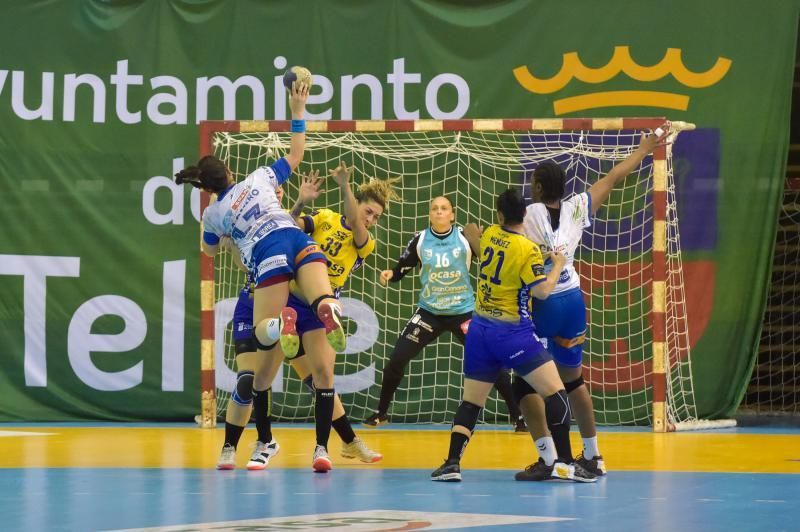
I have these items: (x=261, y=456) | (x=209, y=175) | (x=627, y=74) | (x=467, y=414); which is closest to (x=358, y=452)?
(x=261, y=456)

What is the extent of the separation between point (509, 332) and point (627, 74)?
6.19m

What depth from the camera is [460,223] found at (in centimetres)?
1421

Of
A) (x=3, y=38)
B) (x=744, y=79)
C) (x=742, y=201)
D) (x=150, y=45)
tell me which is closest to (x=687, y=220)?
(x=742, y=201)

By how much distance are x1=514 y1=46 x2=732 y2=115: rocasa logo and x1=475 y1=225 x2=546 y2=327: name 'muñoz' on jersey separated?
575 cm

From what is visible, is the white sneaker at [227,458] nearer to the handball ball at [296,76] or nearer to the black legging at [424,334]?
the handball ball at [296,76]

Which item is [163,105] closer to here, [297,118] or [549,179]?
[297,118]

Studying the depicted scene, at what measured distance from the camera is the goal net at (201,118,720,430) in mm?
13828

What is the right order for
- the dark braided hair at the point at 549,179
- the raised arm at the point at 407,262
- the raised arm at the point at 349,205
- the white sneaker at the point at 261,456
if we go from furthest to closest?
the raised arm at the point at 407,262 < the raised arm at the point at 349,205 < the white sneaker at the point at 261,456 < the dark braided hair at the point at 549,179

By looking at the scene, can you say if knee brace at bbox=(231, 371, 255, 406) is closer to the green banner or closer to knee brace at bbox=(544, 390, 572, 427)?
knee brace at bbox=(544, 390, 572, 427)

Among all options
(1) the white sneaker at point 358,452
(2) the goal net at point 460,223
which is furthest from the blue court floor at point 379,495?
(2) the goal net at point 460,223

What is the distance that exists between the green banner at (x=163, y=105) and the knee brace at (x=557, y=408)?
5716 millimetres

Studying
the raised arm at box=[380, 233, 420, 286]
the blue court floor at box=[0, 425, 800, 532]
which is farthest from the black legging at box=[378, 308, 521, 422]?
the blue court floor at box=[0, 425, 800, 532]

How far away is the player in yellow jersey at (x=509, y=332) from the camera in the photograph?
8367 mm

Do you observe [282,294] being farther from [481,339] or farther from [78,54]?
[78,54]
